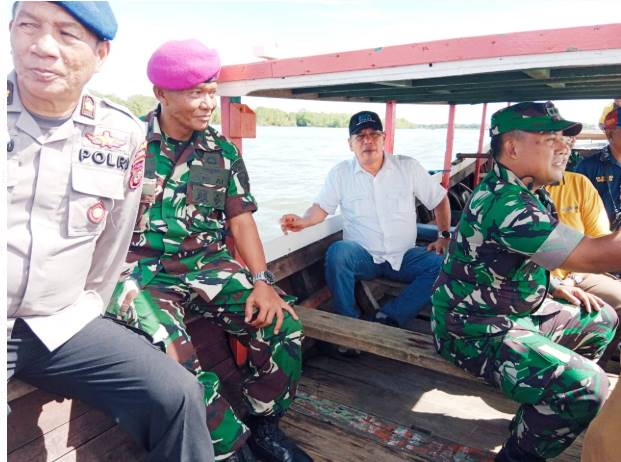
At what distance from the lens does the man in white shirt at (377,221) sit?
2.89m

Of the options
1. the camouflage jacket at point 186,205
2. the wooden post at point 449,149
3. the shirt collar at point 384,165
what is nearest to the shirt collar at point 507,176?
the camouflage jacket at point 186,205

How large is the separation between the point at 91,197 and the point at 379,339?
1.39 metres

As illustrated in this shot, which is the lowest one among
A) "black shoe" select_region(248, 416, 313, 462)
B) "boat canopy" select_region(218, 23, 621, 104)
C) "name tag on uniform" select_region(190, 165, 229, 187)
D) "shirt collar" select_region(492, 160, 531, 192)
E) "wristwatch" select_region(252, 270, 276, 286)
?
"black shoe" select_region(248, 416, 313, 462)

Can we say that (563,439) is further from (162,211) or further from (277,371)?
(162,211)

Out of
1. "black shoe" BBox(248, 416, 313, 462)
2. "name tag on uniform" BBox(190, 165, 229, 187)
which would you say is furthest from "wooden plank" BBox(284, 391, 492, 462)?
"name tag on uniform" BBox(190, 165, 229, 187)

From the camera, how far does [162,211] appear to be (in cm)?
212

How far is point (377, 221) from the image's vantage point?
10.2 feet

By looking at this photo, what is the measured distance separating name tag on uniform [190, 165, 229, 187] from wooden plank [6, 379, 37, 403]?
3.29ft

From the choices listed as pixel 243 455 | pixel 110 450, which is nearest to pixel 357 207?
pixel 243 455

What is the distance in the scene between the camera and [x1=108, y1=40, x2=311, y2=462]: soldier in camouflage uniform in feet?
6.55

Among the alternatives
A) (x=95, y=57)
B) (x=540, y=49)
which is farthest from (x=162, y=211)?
(x=540, y=49)

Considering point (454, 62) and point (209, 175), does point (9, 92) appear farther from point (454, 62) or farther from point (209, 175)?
point (454, 62)

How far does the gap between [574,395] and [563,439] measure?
0.59 ft

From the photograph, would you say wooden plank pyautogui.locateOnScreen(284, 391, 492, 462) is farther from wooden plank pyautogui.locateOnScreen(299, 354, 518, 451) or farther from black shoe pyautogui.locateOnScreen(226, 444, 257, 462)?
black shoe pyautogui.locateOnScreen(226, 444, 257, 462)
